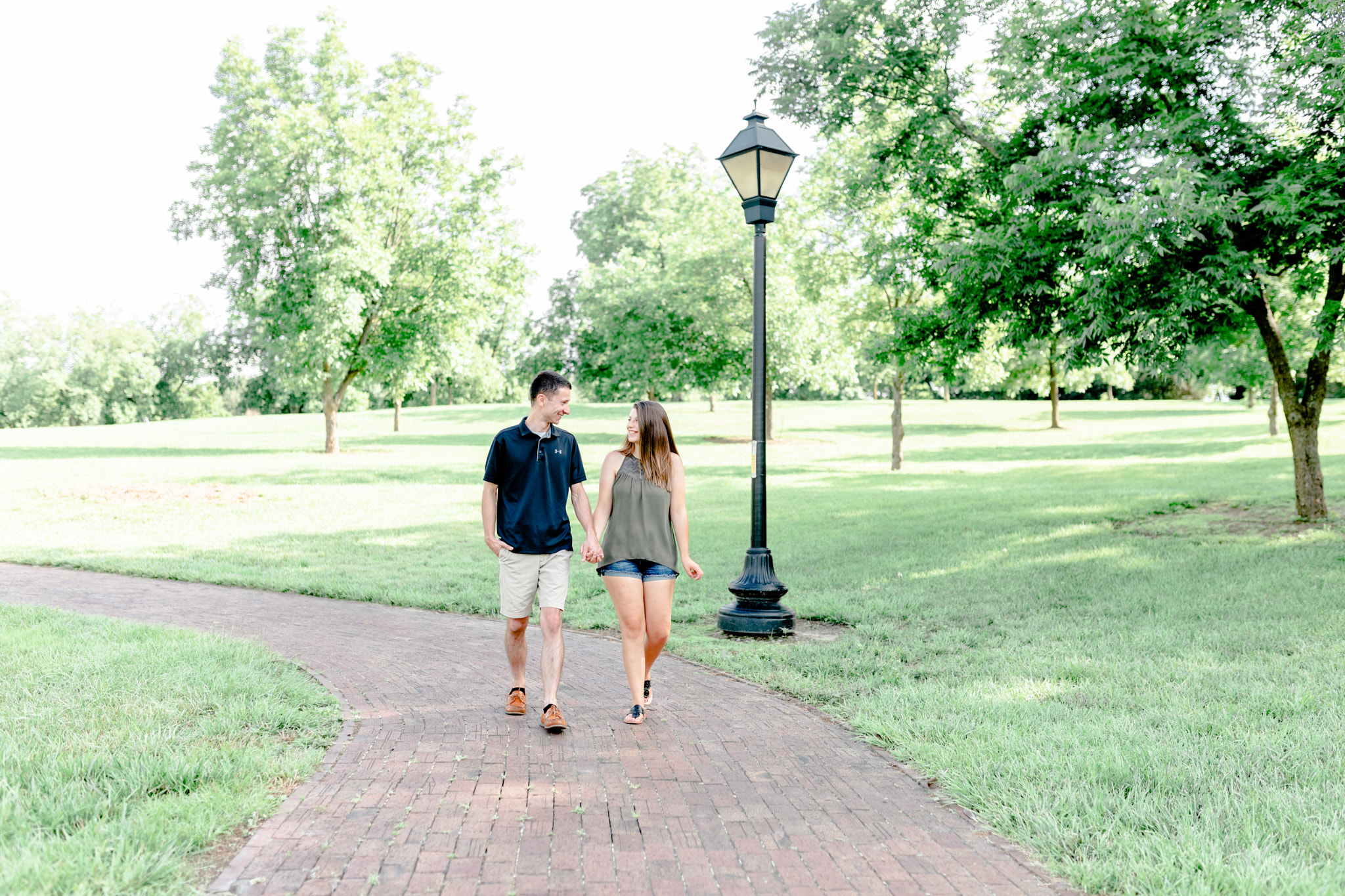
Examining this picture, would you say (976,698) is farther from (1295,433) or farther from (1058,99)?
(1295,433)

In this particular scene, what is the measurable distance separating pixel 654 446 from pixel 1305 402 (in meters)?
10.7

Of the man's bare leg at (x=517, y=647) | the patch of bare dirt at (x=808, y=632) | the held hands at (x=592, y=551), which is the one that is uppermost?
the held hands at (x=592, y=551)

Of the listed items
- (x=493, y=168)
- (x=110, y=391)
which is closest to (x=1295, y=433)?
(x=493, y=168)

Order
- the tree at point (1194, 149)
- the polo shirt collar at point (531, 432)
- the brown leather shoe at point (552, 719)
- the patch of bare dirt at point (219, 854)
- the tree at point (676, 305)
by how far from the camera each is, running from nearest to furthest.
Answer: the patch of bare dirt at point (219, 854) < the brown leather shoe at point (552, 719) < the polo shirt collar at point (531, 432) < the tree at point (1194, 149) < the tree at point (676, 305)

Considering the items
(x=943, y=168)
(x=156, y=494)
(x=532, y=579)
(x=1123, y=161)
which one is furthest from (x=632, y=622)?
(x=156, y=494)

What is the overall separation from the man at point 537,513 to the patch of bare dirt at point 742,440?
30260mm

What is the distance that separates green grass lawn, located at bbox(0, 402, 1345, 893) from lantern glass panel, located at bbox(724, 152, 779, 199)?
3838 millimetres

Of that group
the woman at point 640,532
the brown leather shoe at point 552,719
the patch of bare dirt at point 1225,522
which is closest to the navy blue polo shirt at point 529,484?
the woman at point 640,532

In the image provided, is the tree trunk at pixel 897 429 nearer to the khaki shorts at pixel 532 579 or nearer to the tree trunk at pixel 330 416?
the tree trunk at pixel 330 416

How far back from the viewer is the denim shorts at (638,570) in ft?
17.3

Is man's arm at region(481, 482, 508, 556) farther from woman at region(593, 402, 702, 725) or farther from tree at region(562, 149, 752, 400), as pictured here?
tree at region(562, 149, 752, 400)

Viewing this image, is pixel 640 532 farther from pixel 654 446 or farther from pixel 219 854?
pixel 219 854

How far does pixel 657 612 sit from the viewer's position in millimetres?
5352

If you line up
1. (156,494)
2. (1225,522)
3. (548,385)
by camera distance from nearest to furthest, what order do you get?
(548,385), (1225,522), (156,494)
